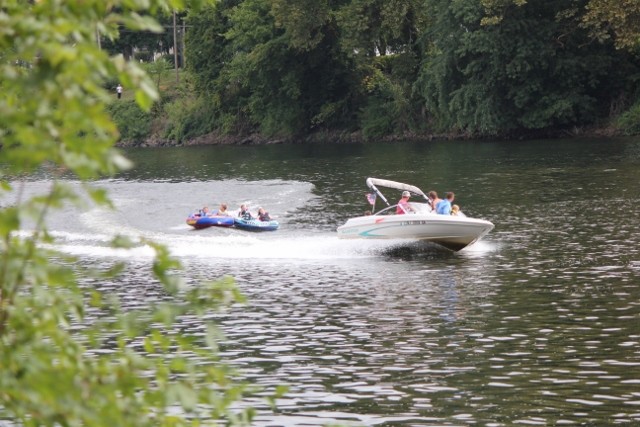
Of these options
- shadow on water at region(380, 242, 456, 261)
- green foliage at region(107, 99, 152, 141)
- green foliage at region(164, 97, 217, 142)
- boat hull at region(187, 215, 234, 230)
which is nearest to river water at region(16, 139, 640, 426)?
shadow on water at region(380, 242, 456, 261)

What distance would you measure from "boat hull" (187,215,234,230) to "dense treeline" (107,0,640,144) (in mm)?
38095

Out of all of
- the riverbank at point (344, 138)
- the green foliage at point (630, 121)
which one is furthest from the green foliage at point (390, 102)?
the green foliage at point (630, 121)

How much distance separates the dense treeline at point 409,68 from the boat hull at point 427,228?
41123 mm

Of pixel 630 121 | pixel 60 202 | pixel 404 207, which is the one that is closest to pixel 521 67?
pixel 630 121

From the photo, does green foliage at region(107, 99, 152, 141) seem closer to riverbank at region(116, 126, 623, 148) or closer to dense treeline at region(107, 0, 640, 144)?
riverbank at region(116, 126, 623, 148)

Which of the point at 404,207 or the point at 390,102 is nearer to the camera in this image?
the point at 404,207

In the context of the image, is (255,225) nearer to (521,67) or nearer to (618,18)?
(618,18)

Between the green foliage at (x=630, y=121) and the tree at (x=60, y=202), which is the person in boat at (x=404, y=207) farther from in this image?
the green foliage at (x=630, y=121)

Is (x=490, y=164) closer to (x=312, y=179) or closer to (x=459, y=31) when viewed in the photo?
(x=312, y=179)

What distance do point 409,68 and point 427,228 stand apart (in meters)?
59.1

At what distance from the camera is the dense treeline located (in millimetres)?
77500

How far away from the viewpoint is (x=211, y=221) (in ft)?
136

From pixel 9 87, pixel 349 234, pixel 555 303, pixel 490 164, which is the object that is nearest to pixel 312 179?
pixel 490 164

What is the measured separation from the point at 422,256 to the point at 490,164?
28.0m
